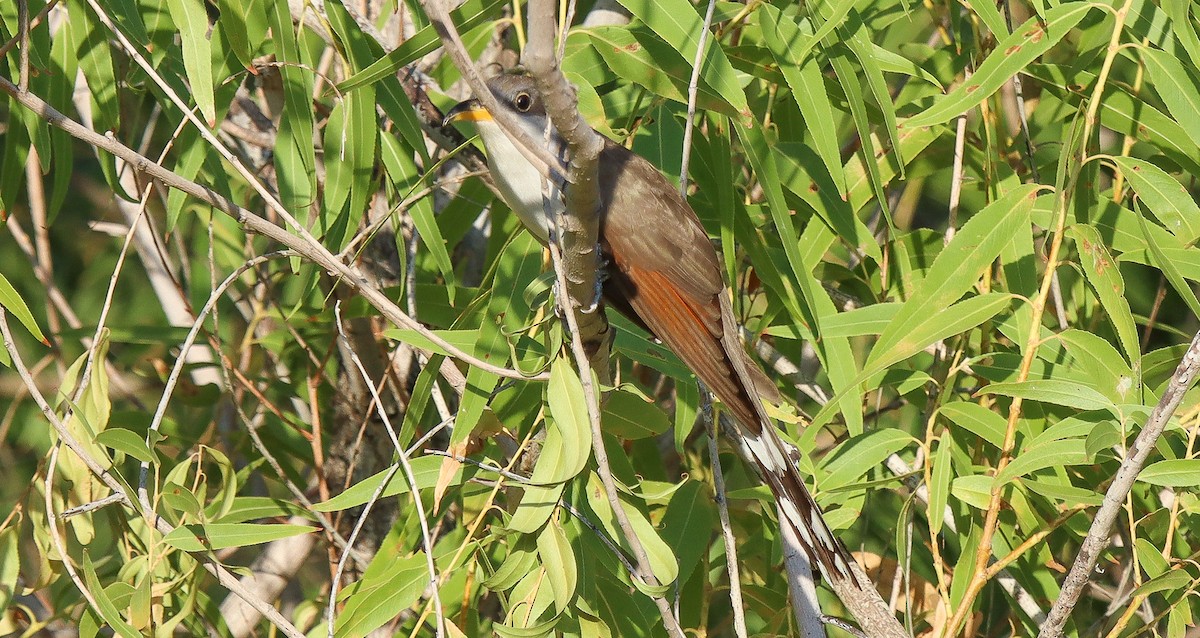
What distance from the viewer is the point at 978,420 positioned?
7.04 feet

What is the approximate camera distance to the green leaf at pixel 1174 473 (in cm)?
172

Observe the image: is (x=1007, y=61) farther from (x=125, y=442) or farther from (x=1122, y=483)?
(x=125, y=442)

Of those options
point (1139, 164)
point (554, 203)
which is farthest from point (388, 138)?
point (1139, 164)

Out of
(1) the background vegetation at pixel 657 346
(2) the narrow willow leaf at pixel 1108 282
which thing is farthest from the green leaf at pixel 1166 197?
(2) the narrow willow leaf at pixel 1108 282

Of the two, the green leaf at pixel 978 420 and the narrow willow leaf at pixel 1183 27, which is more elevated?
the narrow willow leaf at pixel 1183 27

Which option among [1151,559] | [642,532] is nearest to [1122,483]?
[1151,559]

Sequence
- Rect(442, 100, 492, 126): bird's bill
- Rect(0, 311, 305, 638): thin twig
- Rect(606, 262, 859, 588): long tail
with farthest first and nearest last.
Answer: Rect(442, 100, 492, 126): bird's bill, Rect(606, 262, 859, 588): long tail, Rect(0, 311, 305, 638): thin twig

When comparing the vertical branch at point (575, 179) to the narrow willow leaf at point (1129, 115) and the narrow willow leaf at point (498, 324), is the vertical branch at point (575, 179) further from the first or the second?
the narrow willow leaf at point (1129, 115)

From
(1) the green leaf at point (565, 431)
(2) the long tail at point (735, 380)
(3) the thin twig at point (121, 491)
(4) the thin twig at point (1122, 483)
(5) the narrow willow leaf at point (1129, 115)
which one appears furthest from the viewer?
(5) the narrow willow leaf at point (1129, 115)

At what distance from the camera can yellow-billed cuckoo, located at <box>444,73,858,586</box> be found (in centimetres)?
212

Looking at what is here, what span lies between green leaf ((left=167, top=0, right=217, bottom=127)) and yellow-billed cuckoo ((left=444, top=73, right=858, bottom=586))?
568 mm

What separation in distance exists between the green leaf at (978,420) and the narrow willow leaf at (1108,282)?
26cm

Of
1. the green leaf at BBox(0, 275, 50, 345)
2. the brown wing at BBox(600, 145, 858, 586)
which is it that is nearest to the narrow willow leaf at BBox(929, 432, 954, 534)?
the brown wing at BBox(600, 145, 858, 586)

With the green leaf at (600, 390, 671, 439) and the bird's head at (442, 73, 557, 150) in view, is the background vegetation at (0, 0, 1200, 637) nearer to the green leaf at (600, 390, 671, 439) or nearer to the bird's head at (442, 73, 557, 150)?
the green leaf at (600, 390, 671, 439)
